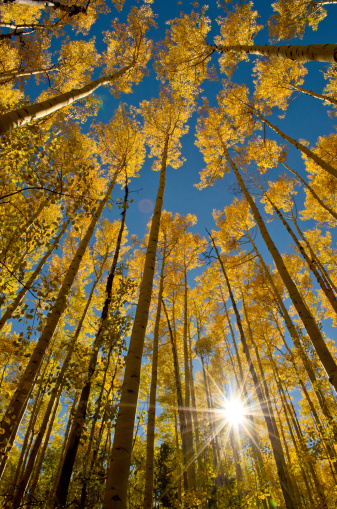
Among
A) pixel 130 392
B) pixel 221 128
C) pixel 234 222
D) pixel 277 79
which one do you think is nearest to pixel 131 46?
pixel 221 128

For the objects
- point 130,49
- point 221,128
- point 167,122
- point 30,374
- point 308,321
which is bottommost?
point 30,374

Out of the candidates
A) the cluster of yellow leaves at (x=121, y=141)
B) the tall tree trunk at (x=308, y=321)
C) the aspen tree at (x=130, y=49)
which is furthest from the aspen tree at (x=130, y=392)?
the aspen tree at (x=130, y=49)

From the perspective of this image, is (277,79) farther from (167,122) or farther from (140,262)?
(140,262)

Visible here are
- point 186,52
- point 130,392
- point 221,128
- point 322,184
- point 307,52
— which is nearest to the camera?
point 130,392

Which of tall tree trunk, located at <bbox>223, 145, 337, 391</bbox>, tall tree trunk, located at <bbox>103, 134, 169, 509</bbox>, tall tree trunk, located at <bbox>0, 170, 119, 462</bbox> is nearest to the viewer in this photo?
tall tree trunk, located at <bbox>103, 134, 169, 509</bbox>

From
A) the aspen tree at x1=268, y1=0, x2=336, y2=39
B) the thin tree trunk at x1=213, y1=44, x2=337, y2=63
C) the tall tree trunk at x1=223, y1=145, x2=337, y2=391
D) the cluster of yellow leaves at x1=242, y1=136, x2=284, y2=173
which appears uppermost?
the cluster of yellow leaves at x1=242, y1=136, x2=284, y2=173

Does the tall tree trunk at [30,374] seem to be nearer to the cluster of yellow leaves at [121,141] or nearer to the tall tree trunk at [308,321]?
the tall tree trunk at [308,321]

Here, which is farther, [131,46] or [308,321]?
[131,46]

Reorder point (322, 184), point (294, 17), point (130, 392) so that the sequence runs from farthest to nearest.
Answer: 1. point (322, 184)
2. point (294, 17)
3. point (130, 392)

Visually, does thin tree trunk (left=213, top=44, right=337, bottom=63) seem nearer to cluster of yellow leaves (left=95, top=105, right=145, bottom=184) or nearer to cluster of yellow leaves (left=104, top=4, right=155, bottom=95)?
cluster of yellow leaves (left=95, top=105, right=145, bottom=184)

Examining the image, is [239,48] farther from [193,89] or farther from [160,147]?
[160,147]

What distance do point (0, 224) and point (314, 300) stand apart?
13530 millimetres

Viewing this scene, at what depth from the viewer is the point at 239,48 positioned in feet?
17.5

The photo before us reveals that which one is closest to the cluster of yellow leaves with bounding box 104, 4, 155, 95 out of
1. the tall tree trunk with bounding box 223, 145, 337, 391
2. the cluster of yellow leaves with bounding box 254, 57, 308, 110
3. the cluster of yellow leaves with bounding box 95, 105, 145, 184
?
the cluster of yellow leaves with bounding box 95, 105, 145, 184
